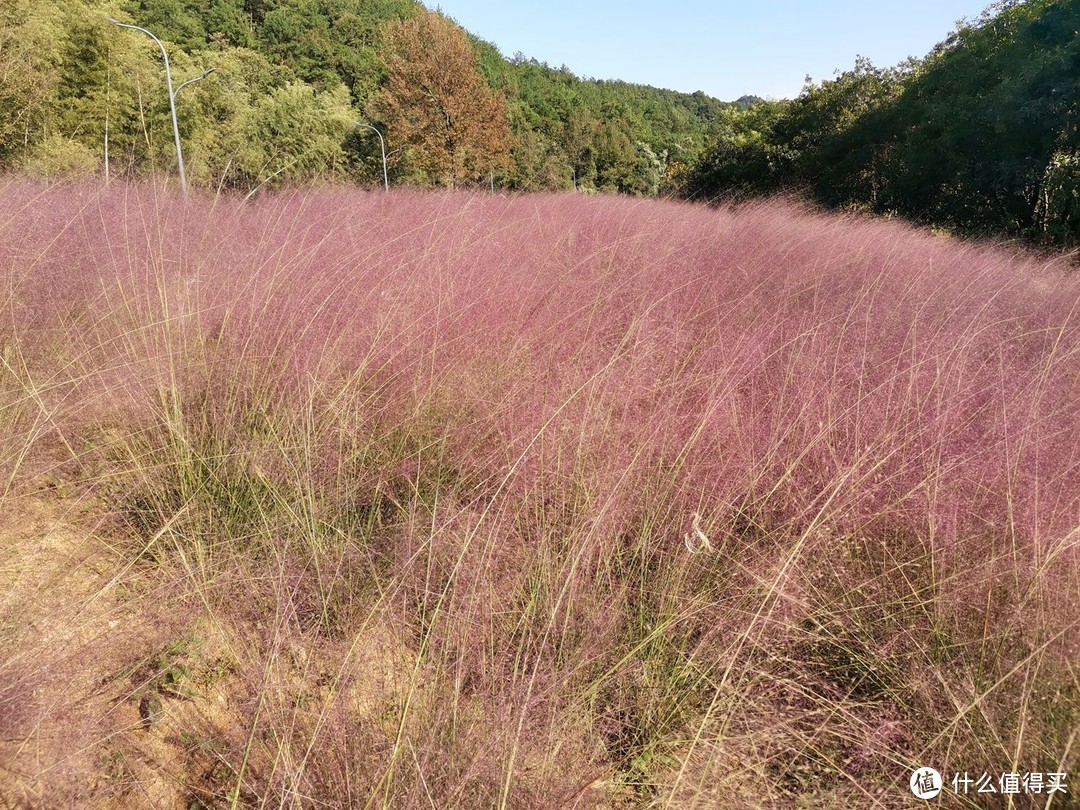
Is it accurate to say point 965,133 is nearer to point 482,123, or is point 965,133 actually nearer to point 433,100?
point 433,100

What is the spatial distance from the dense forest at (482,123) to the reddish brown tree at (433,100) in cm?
8

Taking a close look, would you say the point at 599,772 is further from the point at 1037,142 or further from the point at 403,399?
the point at 1037,142

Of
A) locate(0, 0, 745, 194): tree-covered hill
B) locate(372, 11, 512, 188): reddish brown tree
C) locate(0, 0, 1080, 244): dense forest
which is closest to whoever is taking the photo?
locate(0, 0, 745, 194): tree-covered hill

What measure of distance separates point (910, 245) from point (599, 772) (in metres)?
4.56

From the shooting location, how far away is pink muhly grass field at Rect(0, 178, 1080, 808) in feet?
3.21

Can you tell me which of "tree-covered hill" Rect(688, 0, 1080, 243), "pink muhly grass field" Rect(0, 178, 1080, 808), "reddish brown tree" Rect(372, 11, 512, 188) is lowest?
"pink muhly grass field" Rect(0, 178, 1080, 808)

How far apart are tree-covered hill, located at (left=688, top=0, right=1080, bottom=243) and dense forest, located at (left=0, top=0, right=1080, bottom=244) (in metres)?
0.03

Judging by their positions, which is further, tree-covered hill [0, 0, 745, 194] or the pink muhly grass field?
tree-covered hill [0, 0, 745, 194]

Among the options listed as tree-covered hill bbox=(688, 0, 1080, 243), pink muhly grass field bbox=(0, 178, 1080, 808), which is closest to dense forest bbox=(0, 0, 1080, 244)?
tree-covered hill bbox=(688, 0, 1080, 243)

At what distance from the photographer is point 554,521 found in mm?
1318

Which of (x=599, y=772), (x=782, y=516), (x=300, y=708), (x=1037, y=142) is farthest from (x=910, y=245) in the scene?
(x=1037, y=142)

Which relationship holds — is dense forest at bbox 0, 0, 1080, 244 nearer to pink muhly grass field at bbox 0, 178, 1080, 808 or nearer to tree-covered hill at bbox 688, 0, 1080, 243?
tree-covered hill at bbox 688, 0, 1080, 243

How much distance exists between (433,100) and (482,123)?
253 centimetres

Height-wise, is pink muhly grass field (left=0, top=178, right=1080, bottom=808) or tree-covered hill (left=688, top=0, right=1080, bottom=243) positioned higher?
tree-covered hill (left=688, top=0, right=1080, bottom=243)
